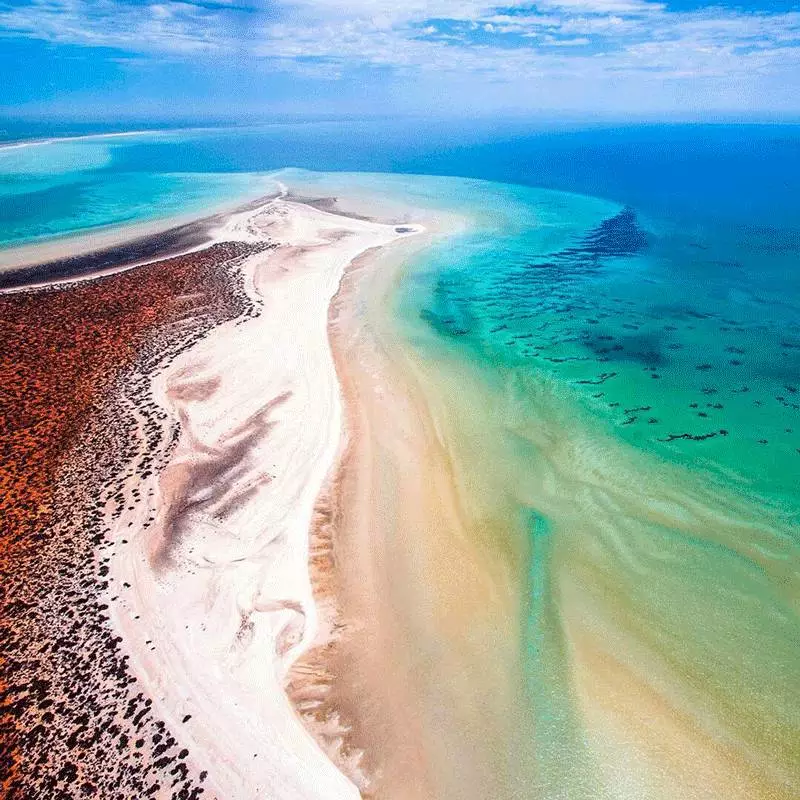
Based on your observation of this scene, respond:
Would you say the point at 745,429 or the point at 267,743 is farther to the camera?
the point at 745,429

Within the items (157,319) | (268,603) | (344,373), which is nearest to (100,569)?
(268,603)

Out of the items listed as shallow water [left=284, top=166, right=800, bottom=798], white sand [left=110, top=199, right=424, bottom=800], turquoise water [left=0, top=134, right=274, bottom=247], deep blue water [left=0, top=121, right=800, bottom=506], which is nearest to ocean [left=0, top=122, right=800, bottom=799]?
shallow water [left=284, top=166, right=800, bottom=798]

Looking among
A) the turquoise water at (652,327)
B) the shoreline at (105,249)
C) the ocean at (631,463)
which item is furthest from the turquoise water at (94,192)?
the turquoise water at (652,327)

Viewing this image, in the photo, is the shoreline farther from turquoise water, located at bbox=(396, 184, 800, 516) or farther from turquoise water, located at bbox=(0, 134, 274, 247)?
turquoise water, located at bbox=(396, 184, 800, 516)

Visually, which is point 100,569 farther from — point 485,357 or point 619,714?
point 485,357

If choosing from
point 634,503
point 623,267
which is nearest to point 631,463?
point 634,503

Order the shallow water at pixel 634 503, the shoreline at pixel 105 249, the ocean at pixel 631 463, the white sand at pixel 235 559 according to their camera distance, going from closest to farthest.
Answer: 1. the white sand at pixel 235 559
2. the shallow water at pixel 634 503
3. the ocean at pixel 631 463
4. the shoreline at pixel 105 249

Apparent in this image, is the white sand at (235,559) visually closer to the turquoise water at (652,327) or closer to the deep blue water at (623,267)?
the turquoise water at (652,327)
